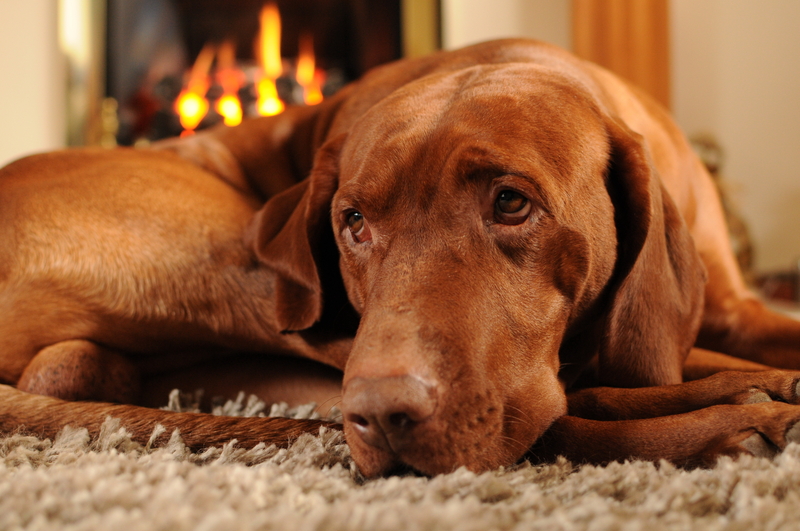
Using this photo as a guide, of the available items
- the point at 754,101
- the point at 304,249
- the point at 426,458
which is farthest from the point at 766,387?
the point at 754,101

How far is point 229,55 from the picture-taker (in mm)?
5461

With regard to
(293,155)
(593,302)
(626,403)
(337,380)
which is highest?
(293,155)

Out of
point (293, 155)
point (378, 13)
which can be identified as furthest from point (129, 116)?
point (293, 155)

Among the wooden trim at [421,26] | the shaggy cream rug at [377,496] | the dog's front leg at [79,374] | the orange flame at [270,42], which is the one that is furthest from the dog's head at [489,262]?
the orange flame at [270,42]

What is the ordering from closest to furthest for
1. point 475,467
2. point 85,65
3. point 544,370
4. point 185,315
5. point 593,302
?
point 475,467 → point 544,370 → point 593,302 → point 185,315 → point 85,65

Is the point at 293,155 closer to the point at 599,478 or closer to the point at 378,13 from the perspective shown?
the point at 599,478

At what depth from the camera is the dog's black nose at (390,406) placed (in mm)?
1048

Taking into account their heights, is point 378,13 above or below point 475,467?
above

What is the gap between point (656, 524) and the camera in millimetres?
877

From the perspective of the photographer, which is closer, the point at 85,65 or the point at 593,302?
the point at 593,302

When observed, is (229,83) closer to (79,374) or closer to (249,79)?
(249,79)

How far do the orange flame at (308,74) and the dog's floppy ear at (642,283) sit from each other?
4.06 m

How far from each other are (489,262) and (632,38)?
4.48m

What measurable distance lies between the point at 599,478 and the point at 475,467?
0.68 ft
